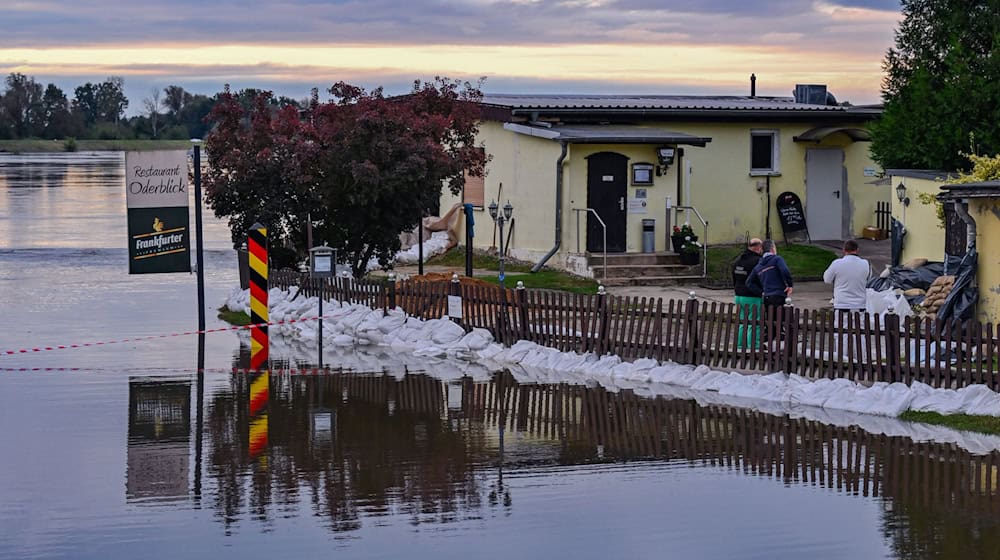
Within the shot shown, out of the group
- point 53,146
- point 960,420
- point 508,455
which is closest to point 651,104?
point 960,420

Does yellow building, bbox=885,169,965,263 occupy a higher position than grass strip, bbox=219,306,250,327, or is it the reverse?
yellow building, bbox=885,169,965,263

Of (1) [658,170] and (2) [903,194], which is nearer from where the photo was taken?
(2) [903,194]

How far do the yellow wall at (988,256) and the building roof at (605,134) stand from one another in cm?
1082

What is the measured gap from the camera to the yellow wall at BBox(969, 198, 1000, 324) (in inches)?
684

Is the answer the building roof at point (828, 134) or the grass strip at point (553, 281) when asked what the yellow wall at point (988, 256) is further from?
the building roof at point (828, 134)

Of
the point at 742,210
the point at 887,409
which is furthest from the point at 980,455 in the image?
the point at 742,210

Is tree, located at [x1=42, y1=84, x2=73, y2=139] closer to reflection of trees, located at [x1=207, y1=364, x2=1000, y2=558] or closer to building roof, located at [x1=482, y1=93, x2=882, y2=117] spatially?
building roof, located at [x1=482, y1=93, x2=882, y2=117]

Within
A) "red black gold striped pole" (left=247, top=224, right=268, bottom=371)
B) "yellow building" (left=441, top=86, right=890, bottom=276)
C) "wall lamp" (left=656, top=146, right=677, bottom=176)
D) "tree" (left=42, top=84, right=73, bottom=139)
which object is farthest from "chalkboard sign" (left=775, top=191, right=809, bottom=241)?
"tree" (left=42, top=84, right=73, bottom=139)

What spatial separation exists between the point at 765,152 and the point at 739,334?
624 inches

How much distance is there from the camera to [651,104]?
31469 mm

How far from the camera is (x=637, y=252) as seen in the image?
2850cm

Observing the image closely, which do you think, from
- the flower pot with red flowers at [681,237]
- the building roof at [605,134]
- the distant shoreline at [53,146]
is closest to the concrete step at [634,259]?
the flower pot with red flowers at [681,237]

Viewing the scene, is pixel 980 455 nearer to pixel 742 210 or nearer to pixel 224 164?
pixel 224 164

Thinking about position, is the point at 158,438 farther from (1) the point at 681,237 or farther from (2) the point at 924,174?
(1) the point at 681,237
